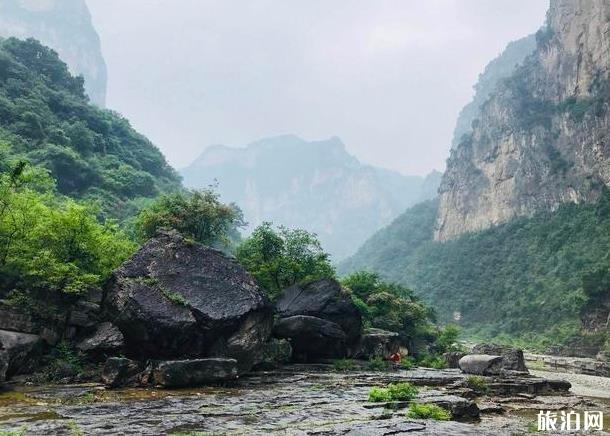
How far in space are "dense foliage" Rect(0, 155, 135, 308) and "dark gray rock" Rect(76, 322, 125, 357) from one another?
2.13m

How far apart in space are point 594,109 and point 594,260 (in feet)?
114

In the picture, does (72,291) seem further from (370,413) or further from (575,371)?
(575,371)

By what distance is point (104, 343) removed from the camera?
19.9 metres

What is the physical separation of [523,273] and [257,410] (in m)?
105

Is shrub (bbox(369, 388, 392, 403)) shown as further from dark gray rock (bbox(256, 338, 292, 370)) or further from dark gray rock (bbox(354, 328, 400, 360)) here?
dark gray rock (bbox(354, 328, 400, 360))

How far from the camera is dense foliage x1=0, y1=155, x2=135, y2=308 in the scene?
1992cm

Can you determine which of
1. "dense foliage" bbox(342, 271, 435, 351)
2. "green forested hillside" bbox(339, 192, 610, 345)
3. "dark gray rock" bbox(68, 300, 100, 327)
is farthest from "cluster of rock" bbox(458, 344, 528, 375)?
"green forested hillside" bbox(339, 192, 610, 345)

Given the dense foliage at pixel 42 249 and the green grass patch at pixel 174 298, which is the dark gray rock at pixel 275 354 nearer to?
the green grass patch at pixel 174 298

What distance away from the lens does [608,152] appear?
310 ft

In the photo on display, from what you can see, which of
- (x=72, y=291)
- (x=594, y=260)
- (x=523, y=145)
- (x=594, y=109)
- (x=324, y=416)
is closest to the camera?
(x=324, y=416)

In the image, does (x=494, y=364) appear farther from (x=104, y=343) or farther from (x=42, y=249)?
(x=42, y=249)

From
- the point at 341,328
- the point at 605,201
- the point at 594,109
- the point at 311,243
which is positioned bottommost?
the point at 341,328

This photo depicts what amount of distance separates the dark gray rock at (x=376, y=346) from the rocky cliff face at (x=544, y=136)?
257 ft

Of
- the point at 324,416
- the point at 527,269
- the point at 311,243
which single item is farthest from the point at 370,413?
the point at 527,269
